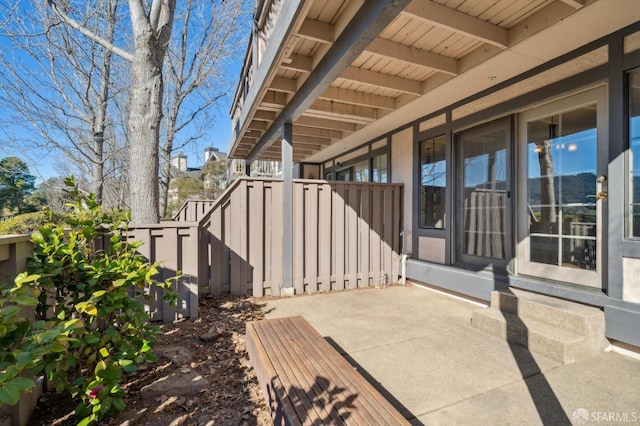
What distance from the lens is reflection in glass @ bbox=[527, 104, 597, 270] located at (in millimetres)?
2916

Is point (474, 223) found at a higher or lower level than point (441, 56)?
lower

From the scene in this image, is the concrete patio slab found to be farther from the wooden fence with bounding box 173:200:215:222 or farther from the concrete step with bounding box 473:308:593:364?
the wooden fence with bounding box 173:200:215:222

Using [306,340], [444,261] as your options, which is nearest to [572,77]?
[444,261]

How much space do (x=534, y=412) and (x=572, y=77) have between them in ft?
9.76

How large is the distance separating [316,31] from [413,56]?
1.09 meters

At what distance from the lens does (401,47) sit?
3.18 meters

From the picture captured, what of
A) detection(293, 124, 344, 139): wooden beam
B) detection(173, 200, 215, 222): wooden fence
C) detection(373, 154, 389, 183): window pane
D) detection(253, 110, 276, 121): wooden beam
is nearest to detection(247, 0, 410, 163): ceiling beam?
detection(253, 110, 276, 121): wooden beam

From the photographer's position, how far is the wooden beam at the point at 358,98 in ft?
14.0

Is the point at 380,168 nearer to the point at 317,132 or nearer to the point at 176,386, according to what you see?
the point at 317,132

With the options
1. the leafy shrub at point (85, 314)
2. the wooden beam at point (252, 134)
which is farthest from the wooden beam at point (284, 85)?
the leafy shrub at point (85, 314)

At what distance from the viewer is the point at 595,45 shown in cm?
275

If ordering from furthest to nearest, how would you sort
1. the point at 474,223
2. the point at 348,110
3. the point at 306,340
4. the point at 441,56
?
1. the point at 348,110
2. the point at 474,223
3. the point at 441,56
4. the point at 306,340

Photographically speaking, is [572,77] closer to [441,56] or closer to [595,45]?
[595,45]

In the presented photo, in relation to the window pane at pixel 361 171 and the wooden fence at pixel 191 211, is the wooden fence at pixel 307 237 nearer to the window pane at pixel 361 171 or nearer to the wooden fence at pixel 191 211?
the window pane at pixel 361 171
